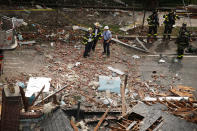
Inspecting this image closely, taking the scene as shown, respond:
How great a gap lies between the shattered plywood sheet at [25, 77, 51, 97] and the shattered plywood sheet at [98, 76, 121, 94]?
6.95 ft

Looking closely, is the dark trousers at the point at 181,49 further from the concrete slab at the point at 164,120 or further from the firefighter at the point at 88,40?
the concrete slab at the point at 164,120

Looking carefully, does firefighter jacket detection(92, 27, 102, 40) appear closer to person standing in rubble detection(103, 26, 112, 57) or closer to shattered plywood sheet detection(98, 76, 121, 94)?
person standing in rubble detection(103, 26, 112, 57)

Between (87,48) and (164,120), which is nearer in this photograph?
(164,120)

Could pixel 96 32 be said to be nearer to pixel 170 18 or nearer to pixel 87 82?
pixel 87 82

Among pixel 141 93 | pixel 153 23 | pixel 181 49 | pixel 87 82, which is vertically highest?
pixel 153 23

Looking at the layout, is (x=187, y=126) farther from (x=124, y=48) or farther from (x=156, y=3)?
(x=156, y=3)

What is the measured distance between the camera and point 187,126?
8070 millimetres

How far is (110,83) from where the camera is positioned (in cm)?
1135

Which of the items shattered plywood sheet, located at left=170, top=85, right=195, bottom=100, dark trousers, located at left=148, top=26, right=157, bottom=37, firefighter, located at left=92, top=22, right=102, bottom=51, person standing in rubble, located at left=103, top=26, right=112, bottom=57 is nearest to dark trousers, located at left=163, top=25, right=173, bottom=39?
dark trousers, located at left=148, top=26, right=157, bottom=37

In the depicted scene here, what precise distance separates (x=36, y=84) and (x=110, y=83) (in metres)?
2.94

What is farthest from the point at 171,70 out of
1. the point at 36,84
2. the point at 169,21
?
the point at 36,84

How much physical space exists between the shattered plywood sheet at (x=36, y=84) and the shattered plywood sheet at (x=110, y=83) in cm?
212

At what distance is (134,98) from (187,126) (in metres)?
3.15

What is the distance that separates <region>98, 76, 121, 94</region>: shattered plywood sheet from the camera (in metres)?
11.2
